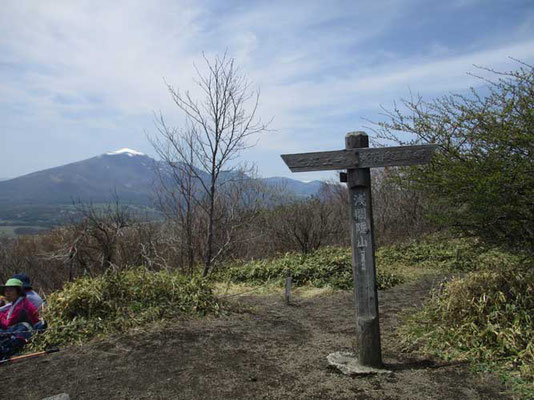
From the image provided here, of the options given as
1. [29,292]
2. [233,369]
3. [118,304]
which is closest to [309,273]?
[118,304]

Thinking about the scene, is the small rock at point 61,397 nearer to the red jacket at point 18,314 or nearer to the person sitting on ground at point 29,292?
the red jacket at point 18,314

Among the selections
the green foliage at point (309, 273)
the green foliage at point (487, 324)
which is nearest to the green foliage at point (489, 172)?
the green foliage at point (487, 324)

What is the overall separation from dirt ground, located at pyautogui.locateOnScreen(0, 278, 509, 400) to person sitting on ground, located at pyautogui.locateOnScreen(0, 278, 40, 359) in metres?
0.47

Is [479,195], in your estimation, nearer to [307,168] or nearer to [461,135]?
[461,135]

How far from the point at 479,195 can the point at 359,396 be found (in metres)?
2.60

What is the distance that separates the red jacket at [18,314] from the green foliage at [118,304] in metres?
0.30

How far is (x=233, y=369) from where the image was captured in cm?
432

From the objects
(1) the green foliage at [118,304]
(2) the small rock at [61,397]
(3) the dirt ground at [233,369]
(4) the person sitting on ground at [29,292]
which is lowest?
(3) the dirt ground at [233,369]

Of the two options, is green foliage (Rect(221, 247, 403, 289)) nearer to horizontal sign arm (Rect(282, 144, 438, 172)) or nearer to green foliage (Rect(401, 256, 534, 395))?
green foliage (Rect(401, 256, 534, 395))

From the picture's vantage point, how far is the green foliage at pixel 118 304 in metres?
5.53

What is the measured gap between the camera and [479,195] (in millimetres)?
4590

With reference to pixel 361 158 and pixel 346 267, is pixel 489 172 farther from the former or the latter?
pixel 346 267

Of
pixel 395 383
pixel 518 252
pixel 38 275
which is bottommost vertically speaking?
pixel 38 275

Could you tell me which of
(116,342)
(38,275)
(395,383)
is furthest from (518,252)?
(38,275)
